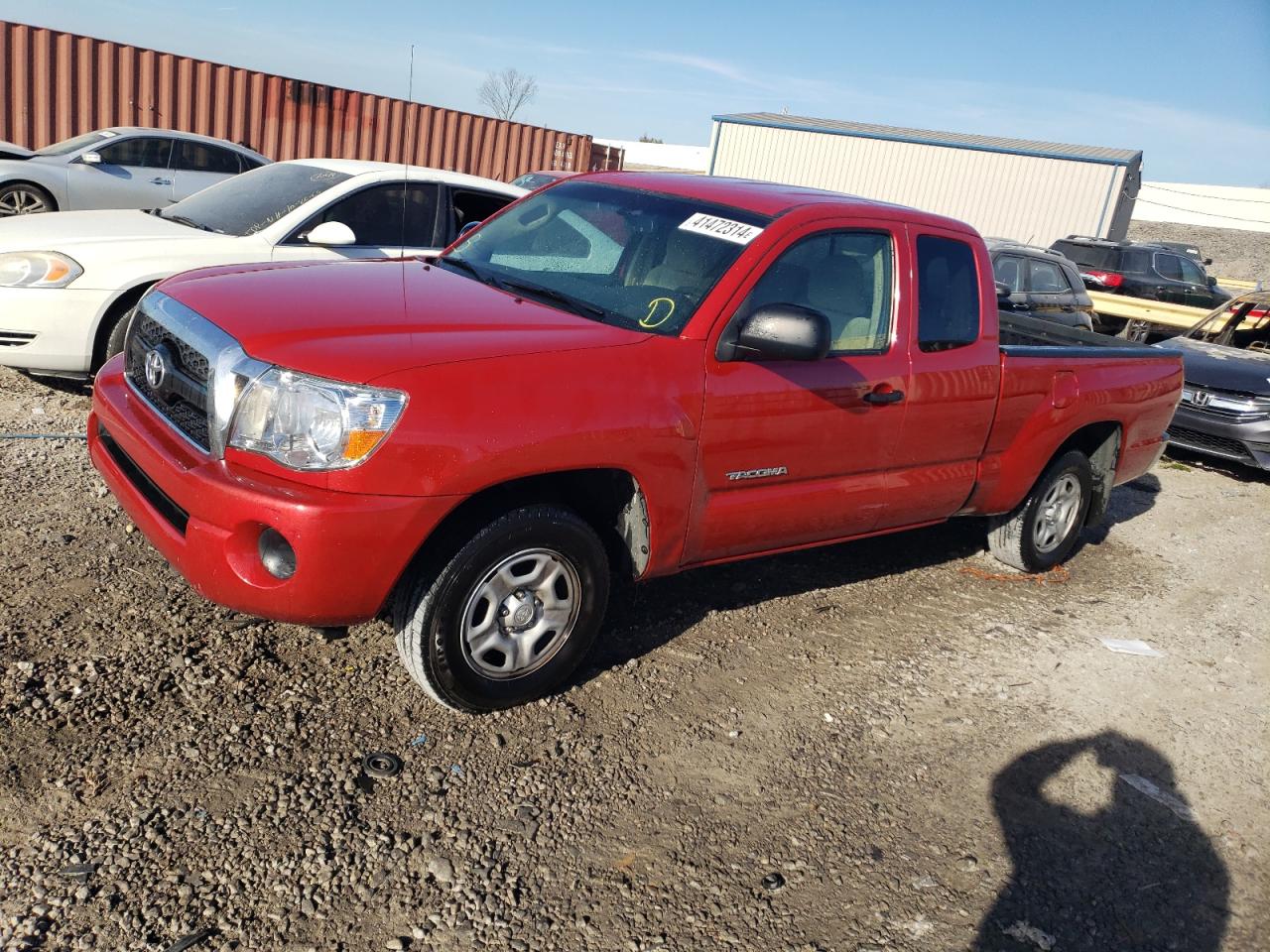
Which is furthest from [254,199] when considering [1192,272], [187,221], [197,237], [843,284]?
[1192,272]

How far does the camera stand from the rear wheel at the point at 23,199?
11031 mm

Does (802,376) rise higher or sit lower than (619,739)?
higher

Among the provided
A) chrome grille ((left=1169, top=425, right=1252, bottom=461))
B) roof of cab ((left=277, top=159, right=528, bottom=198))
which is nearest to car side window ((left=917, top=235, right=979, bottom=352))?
roof of cab ((left=277, top=159, right=528, bottom=198))

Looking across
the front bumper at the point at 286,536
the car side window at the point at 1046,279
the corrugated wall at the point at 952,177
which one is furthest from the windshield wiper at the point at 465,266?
the corrugated wall at the point at 952,177

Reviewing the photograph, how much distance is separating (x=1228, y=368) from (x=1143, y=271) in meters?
9.63

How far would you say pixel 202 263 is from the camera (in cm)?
606

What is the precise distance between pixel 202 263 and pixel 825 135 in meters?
27.4

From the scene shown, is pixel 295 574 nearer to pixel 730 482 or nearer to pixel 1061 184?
pixel 730 482

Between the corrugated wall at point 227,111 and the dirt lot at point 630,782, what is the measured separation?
10558 mm

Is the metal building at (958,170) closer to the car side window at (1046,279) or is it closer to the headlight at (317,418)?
the car side window at (1046,279)

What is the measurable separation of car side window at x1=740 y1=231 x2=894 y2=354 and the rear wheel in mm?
10092

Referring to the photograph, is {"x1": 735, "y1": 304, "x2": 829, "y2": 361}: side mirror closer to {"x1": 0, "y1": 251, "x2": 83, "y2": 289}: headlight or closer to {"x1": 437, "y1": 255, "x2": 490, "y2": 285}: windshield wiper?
{"x1": 437, "y1": 255, "x2": 490, "y2": 285}: windshield wiper

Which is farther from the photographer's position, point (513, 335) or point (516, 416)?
point (513, 335)

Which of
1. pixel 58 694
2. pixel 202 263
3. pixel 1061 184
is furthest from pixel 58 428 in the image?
pixel 1061 184
